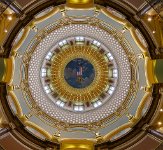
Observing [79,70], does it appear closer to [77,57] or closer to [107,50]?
[77,57]

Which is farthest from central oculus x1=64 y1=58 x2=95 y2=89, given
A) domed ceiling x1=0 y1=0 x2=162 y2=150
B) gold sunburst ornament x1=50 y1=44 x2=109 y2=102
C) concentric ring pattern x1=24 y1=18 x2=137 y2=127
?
concentric ring pattern x1=24 y1=18 x2=137 y2=127

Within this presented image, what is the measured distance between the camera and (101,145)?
975 inches

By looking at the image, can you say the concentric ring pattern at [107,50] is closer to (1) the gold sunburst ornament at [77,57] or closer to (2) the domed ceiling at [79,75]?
(2) the domed ceiling at [79,75]

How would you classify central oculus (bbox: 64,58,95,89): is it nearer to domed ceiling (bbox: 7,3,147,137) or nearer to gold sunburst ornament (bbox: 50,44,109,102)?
domed ceiling (bbox: 7,3,147,137)

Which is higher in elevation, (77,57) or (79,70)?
(77,57)

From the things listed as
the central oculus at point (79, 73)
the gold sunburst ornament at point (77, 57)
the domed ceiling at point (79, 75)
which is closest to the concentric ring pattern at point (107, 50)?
the domed ceiling at point (79, 75)

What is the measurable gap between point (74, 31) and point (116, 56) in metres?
4.14

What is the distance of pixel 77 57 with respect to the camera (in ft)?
108

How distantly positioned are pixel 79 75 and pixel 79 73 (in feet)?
0.62

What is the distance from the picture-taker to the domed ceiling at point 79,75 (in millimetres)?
25078

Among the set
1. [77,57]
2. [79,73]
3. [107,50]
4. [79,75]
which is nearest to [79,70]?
[79,73]

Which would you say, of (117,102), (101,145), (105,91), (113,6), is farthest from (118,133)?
(113,6)

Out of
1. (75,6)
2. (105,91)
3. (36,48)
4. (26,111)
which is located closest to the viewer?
(75,6)

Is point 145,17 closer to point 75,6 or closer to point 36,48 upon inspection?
point 75,6
